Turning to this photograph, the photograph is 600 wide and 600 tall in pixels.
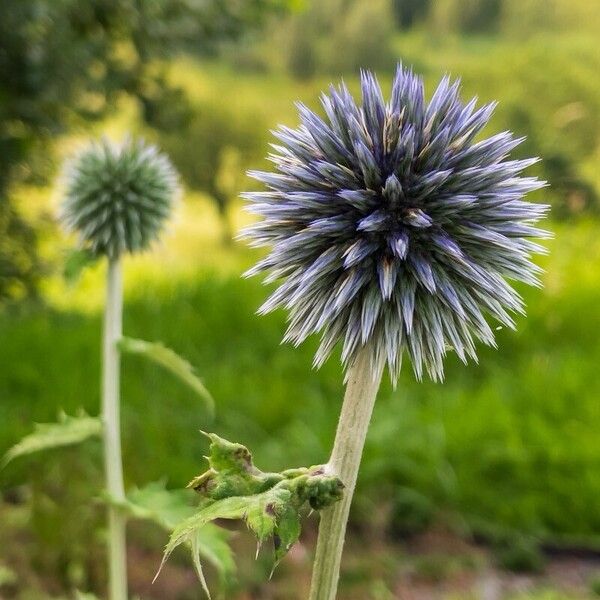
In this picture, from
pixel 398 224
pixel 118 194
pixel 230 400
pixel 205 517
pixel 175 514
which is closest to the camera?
pixel 205 517

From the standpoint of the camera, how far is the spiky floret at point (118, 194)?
1.63 m

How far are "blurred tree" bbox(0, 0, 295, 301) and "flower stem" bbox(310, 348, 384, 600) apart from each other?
2407 mm

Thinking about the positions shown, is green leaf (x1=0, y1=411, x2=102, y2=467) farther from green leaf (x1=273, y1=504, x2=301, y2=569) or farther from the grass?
the grass

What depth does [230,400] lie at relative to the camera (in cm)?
361

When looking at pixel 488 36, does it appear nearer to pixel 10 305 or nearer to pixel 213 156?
pixel 213 156

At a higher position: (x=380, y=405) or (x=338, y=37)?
(x=338, y=37)

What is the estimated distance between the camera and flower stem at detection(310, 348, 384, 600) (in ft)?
2.59

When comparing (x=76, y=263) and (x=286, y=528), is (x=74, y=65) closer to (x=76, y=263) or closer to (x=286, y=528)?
(x=76, y=263)

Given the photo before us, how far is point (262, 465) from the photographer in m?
3.05

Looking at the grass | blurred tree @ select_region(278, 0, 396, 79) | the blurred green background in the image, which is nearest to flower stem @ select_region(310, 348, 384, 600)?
the blurred green background

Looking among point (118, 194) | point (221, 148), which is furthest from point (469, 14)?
point (118, 194)

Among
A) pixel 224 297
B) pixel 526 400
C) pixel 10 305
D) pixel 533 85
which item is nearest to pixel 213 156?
pixel 224 297

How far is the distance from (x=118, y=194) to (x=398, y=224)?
0.96 meters

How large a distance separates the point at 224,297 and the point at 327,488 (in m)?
4.23
